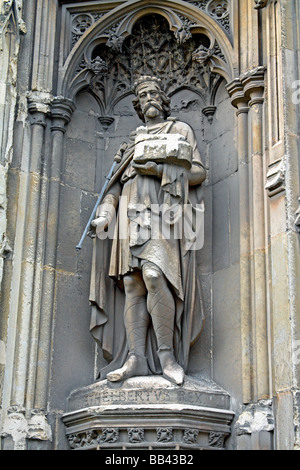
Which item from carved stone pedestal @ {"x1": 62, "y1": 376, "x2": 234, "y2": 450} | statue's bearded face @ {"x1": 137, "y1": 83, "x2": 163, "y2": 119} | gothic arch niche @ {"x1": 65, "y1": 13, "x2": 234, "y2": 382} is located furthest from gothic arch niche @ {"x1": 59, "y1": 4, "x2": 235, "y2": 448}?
carved stone pedestal @ {"x1": 62, "y1": 376, "x2": 234, "y2": 450}

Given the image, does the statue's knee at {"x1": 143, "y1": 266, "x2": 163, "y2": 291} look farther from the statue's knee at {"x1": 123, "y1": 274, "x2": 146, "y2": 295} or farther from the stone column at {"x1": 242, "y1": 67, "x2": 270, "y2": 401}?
the stone column at {"x1": 242, "y1": 67, "x2": 270, "y2": 401}

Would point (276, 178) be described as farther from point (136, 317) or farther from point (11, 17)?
point (11, 17)

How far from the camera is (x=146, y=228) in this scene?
8.70 metres

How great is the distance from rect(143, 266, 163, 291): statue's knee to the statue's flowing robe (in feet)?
0.19

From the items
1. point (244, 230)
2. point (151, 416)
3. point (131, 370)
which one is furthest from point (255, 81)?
point (151, 416)

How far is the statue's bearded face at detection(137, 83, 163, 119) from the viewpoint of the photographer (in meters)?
9.37

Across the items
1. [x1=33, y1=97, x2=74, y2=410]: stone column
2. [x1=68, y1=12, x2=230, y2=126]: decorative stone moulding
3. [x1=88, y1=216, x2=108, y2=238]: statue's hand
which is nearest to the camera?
[x1=33, y1=97, x2=74, y2=410]: stone column

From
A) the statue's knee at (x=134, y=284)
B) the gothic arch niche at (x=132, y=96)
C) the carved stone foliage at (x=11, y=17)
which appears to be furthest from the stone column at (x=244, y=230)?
the carved stone foliage at (x=11, y=17)

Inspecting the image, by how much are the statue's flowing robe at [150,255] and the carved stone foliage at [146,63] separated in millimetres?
963

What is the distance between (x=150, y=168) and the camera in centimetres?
878

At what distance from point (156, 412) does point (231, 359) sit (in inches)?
39.0

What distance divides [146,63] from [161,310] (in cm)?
294
